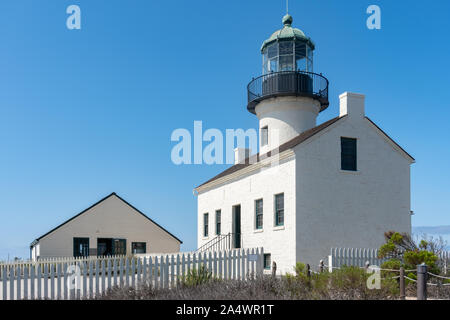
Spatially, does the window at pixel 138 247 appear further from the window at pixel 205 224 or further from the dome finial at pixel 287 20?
the dome finial at pixel 287 20

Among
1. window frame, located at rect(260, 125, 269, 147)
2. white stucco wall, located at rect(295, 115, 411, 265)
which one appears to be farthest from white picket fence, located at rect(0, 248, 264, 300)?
window frame, located at rect(260, 125, 269, 147)

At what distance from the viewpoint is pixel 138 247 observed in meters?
34.2

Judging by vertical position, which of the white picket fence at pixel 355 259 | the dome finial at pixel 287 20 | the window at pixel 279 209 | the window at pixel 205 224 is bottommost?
the white picket fence at pixel 355 259

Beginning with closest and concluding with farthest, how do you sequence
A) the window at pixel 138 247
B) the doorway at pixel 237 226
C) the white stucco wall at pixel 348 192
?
the white stucco wall at pixel 348 192 → the doorway at pixel 237 226 → the window at pixel 138 247

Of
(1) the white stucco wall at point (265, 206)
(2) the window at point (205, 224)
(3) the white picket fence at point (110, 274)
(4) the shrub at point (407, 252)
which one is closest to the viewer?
(3) the white picket fence at point (110, 274)

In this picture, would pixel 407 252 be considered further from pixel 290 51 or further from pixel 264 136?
pixel 290 51

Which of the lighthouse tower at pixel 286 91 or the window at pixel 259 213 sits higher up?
the lighthouse tower at pixel 286 91

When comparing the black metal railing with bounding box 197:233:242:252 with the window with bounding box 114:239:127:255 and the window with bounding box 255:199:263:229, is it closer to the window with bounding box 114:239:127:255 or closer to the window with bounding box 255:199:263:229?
the window with bounding box 255:199:263:229

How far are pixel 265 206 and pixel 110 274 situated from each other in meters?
10.4

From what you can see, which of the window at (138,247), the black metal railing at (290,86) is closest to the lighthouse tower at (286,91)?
the black metal railing at (290,86)

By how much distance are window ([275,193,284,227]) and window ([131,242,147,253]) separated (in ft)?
50.2

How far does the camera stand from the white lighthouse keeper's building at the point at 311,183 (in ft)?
65.6

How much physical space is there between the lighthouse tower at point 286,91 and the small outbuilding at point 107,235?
11592 mm
